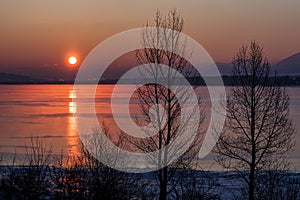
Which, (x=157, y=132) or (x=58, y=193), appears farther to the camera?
(x=157, y=132)

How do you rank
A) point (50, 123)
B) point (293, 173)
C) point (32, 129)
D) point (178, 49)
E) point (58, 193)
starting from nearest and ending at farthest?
point (58, 193) → point (178, 49) → point (293, 173) → point (32, 129) → point (50, 123)

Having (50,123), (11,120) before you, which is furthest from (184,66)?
(11,120)

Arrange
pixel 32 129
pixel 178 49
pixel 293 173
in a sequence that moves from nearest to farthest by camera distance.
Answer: pixel 178 49
pixel 293 173
pixel 32 129

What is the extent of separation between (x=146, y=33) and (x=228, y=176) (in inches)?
482

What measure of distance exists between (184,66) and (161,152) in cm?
422

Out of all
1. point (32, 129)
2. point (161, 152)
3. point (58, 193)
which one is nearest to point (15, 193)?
point (58, 193)

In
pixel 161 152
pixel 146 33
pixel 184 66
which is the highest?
pixel 146 33

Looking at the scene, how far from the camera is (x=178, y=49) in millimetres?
20375

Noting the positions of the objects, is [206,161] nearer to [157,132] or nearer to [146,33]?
[157,132]

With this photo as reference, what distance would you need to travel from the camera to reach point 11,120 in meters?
55.5

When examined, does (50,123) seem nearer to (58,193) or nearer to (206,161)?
(206,161)

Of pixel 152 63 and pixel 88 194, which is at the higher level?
pixel 152 63

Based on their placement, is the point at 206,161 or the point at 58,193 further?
the point at 206,161

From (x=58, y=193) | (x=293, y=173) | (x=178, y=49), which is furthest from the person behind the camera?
(x=293, y=173)
